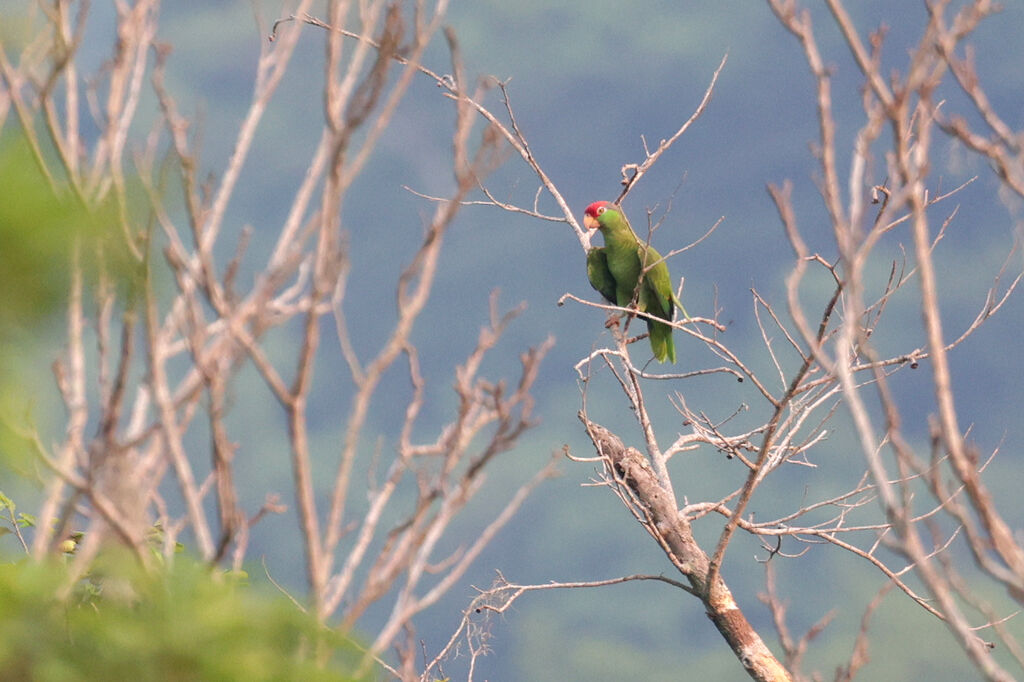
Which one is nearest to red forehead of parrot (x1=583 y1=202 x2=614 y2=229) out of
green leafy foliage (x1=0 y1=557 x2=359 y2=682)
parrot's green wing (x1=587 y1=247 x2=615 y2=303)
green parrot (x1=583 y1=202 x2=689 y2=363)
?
green parrot (x1=583 y1=202 x2=689 y2=363)

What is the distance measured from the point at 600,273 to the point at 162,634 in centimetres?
535

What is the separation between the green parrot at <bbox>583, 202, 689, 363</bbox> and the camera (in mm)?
6348

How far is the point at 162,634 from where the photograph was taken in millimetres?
1570

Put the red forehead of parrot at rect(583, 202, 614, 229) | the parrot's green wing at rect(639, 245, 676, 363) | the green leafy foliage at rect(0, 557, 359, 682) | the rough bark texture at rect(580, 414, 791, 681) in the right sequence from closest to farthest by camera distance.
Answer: the green leafy foliage at rect(0, 557, 359, 682)
the rough bark texture at rect(580, 414, 791, 681)
the parrot's green wing at rect(639, 245, 676, 363)
the red forehead of parrot at rect(583, 202, 614, 229)

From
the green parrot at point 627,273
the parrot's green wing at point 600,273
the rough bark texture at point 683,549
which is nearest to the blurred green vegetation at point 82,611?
the rough bark texture at point 683,549

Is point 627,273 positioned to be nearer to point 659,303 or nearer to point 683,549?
point 659,303

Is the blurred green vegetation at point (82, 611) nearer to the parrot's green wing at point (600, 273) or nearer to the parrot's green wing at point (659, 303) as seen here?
the parrot's green wing at point (659, 303)

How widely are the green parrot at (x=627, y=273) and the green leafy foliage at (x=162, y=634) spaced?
4.72 meters

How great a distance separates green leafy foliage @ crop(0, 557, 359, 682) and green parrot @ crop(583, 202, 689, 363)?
15.5ft

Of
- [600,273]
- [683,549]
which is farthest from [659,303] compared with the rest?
[683,549]

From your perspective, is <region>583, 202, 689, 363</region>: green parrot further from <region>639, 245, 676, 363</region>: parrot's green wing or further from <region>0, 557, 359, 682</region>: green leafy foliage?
<region>0, 557, 359, 682</region>: green leafy foliage

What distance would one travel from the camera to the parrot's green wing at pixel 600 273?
6.69 metres

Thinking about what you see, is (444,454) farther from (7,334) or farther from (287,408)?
(7,334)

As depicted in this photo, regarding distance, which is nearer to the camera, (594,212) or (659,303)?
(659,303)
